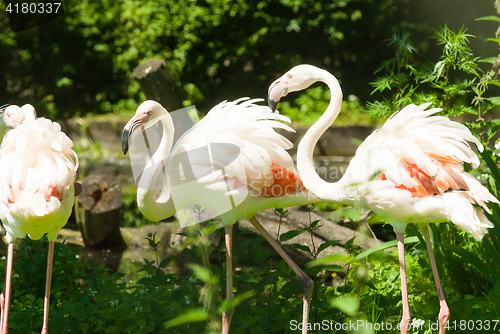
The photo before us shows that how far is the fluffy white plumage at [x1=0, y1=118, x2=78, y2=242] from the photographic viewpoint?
2727 mm

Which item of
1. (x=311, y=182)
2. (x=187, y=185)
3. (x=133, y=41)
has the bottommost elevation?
(x=133, y=41)

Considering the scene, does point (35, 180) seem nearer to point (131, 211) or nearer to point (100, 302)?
point (100, 302)

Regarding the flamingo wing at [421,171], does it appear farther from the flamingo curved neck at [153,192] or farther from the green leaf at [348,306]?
the flamingo curved neck at [153,192]

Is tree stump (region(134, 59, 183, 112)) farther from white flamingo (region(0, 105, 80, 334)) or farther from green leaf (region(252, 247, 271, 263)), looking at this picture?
green leaf (region(252, 247, 271, 263))

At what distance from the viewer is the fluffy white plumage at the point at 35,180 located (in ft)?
8.95

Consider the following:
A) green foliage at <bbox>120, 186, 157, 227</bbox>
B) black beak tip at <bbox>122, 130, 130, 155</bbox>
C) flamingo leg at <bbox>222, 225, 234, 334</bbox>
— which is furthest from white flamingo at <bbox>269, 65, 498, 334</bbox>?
green foliage at <bbox>120, 186, 157, 227</bbox>

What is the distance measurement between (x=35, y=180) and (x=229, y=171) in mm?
1091

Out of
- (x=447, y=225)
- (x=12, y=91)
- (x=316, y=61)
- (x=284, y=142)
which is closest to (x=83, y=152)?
(x=12, y=91)

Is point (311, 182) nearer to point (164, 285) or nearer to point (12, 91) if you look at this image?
point (164, 285)

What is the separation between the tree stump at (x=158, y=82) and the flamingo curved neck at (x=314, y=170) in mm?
2598

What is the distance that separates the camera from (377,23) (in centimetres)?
642

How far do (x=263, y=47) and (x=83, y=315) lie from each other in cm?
483

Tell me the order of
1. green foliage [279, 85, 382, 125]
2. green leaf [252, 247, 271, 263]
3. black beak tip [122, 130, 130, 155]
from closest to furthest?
black beak tip [122, 130, 130, 155] < green leaf [252, 247, 271, 263] < green foliage [279, 85, 382, 125]

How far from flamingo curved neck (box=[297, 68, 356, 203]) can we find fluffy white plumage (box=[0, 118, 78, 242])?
1.37 metres
